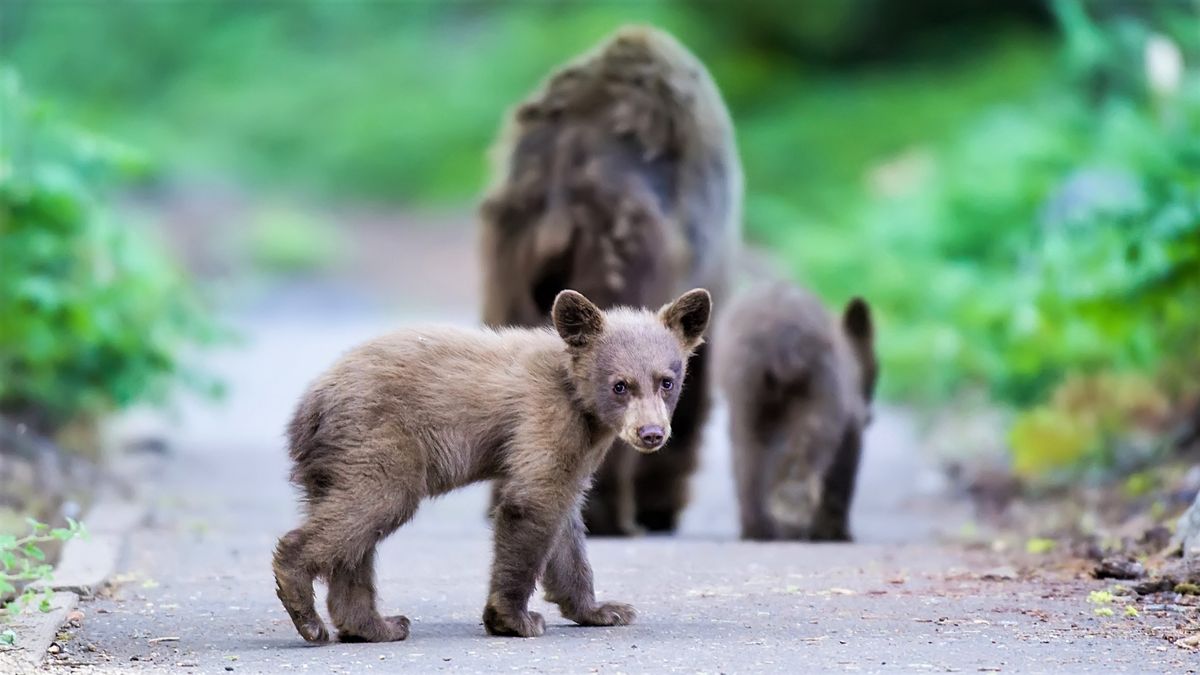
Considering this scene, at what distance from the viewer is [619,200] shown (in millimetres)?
9984

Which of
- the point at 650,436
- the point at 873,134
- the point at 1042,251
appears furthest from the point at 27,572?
the point at 873,134

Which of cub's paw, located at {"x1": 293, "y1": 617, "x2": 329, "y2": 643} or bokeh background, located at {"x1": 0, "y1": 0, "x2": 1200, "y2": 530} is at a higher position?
bokeh background, located at {"x1": 0, "y1": 0, "x2": 1200, "y2": 530}

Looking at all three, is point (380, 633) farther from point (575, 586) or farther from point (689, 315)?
point (689, 315)

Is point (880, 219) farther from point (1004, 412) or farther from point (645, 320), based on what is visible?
point (645, 320)

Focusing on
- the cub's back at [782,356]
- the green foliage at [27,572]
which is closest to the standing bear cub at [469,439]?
the green foliage at [27,572]

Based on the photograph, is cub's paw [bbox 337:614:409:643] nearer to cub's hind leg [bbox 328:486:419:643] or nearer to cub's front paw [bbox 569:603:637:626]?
cub's hind leg [bbox 328:486:419:643]

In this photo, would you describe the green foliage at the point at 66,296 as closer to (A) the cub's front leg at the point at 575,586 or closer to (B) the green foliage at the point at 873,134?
(A) the cub's front leg at the point at 575,586

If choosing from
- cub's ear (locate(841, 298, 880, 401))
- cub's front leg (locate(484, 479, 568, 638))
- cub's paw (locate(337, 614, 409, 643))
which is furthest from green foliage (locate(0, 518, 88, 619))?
cub's ear (locate(841, 298, 880, 401))

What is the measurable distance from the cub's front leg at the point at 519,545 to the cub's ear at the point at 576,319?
0.56m

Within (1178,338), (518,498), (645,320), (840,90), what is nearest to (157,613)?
(518,498)

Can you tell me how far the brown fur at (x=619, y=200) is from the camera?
392 inches

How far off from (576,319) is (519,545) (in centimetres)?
85

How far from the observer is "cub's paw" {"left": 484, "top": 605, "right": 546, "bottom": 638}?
22.4 feet

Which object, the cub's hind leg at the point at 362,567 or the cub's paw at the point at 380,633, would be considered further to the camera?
the cub's paw at the point at 380,633
